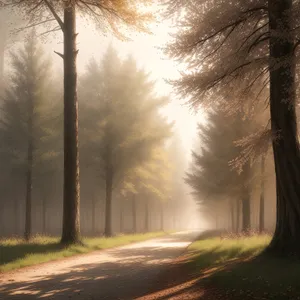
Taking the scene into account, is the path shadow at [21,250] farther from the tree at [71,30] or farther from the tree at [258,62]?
the tree at [258,62]

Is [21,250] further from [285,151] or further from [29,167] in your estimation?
[29,167]

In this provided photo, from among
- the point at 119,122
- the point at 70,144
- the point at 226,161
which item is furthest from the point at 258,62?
the point at 119,122

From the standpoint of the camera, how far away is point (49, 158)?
844 inches

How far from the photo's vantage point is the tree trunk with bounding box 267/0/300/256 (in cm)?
724

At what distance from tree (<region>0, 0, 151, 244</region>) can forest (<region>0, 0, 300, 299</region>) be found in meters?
0.04

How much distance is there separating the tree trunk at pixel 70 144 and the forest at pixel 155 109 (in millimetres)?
35

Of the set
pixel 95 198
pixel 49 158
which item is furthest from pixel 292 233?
pixel 95 198

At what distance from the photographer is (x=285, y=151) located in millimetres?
7562

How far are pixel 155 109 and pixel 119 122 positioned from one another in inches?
111

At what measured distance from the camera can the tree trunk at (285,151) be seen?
7.24 meters

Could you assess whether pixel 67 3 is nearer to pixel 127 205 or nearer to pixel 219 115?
pixel 219 115

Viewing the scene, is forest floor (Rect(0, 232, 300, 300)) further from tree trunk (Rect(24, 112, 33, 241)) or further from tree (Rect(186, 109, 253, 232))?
tree trunk (Rect(24, 112, 33, 241))

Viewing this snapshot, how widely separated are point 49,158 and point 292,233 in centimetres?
1706

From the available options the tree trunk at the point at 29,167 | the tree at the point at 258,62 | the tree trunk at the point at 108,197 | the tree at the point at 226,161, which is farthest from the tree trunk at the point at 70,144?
the tree at the point at 226,161
